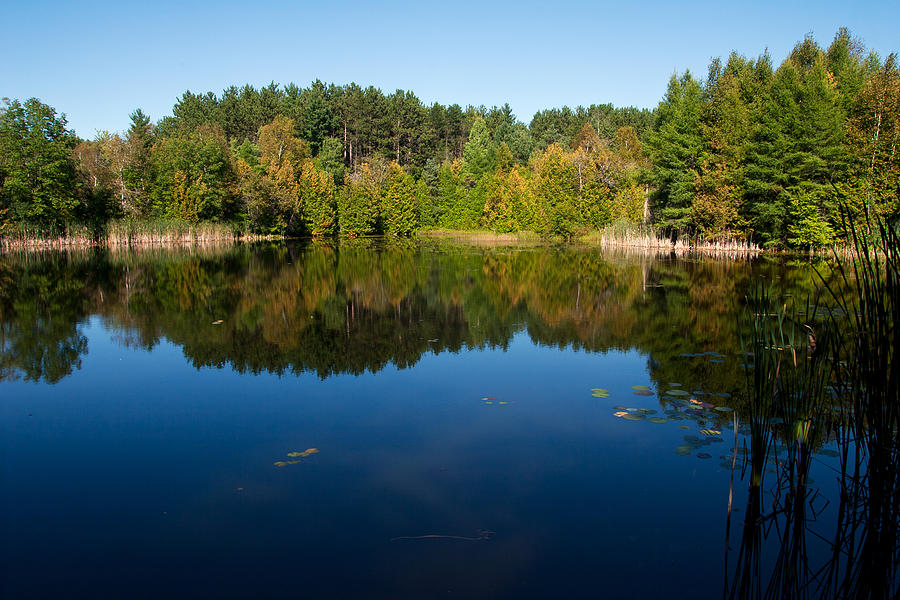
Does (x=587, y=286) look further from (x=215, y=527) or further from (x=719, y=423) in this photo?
(x=215, y=527)

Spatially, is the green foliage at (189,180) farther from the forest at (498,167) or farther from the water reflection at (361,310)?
the water reflection at (361,310)

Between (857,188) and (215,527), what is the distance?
2819 centimetres

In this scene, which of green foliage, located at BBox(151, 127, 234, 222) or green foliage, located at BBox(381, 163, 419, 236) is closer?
green foliage, located at BBox(151, 127, 234, 222)

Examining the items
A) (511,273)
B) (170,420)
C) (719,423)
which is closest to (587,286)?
(511,273)

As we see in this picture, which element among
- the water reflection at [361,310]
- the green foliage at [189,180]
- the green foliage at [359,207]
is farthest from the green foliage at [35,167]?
the green foliage at [359,207]

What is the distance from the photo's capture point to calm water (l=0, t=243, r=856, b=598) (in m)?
3.92

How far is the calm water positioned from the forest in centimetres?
1048

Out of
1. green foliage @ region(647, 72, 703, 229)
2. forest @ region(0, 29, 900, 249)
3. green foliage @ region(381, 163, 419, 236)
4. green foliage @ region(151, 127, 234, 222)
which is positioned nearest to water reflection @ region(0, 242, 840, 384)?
forest @ region(0, 29, 900, 249)

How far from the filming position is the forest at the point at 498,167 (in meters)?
27.0

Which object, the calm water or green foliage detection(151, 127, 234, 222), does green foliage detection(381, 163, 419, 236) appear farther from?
the calm water

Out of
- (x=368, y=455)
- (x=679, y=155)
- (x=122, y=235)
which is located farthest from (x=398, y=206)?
(x=368, y=455)

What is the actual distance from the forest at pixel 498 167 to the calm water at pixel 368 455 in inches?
413

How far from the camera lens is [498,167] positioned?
56.8 meters

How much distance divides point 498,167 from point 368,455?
5318cm
